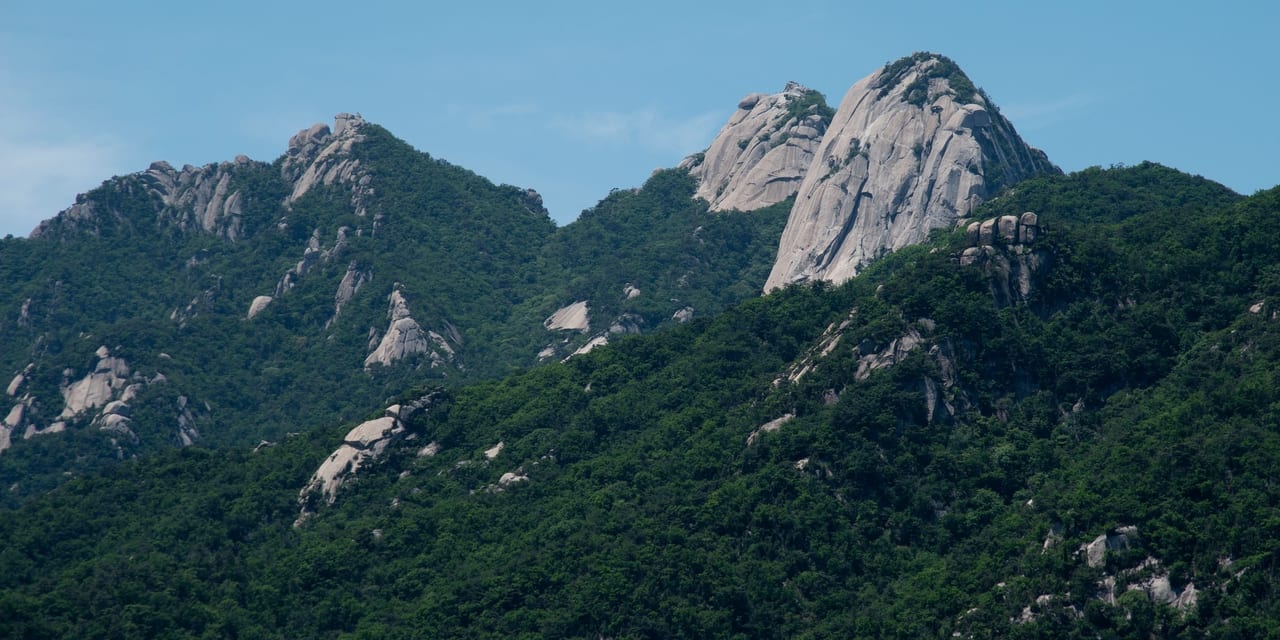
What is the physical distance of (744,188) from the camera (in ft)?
611

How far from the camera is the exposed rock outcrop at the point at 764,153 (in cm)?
18188

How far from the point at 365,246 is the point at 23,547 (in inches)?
2793

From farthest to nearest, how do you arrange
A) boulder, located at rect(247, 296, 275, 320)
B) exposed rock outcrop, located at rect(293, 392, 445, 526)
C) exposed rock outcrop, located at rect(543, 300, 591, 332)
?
1. boulder, located at rect(247, 296, 275, 320)
2. exposed rock outcrop, located at rect(543, 300, 591, 332)
3. exposed rock outcrop, located at rect(293, 392, 445, 526)

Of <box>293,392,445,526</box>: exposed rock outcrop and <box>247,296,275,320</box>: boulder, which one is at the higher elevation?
<box>247,296,275,320</box>: boulder

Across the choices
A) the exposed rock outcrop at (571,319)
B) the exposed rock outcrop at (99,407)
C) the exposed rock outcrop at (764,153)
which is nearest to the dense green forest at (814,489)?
the exposed rock outcrop at (99,407)

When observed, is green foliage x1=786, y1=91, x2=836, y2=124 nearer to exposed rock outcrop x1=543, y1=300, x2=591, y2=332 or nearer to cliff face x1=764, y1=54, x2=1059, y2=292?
cliff face x1=764, y1=54, x2=1059, y2=292

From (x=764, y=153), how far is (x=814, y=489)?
86.8 metres

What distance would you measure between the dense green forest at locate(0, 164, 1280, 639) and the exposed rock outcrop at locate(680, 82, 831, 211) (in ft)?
173

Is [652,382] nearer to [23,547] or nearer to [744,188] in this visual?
[23,547]

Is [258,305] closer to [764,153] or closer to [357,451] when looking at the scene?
[764,153]

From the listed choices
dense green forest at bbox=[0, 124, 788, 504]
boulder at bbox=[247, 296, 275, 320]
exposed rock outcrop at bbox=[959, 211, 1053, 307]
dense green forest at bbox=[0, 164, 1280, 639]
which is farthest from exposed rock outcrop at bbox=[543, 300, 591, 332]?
exposed rock outcrop at bbox=[959, 211, 1053, 307]

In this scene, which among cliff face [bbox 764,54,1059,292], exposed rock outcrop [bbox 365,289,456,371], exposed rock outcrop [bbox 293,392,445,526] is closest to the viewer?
exposed rock outcrop [bbox 293,392,445,526]

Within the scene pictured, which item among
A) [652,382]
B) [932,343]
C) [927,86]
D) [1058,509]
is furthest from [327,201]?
[1058,509]

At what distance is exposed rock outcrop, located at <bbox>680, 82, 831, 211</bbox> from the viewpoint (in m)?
182
